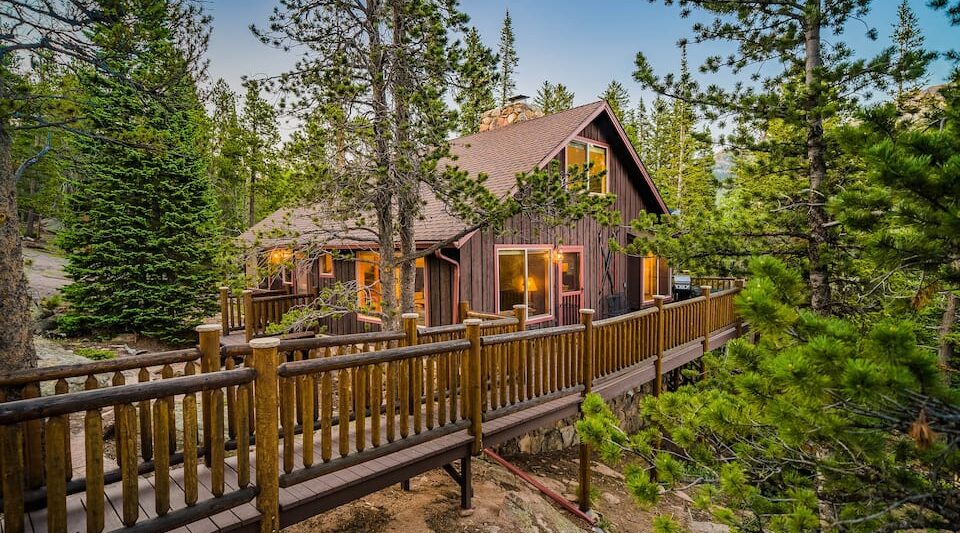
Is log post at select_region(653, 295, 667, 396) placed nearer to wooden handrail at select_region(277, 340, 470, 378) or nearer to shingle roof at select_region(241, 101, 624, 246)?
shingle roof at select_region(241, 101, 624, 246)

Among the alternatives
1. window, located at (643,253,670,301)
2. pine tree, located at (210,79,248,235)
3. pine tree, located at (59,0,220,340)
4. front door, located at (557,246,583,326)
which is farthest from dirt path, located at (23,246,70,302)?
window, located at (643,253,670,301)

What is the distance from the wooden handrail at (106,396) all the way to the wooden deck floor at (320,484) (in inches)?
32.5

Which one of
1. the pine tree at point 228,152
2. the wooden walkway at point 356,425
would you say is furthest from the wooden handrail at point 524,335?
the pine tree at point 228,152

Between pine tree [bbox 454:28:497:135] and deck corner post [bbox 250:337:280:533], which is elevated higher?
pine tree [bbox 454:28:497:135]

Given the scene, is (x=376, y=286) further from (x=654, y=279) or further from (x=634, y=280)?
(x=654, y=279)

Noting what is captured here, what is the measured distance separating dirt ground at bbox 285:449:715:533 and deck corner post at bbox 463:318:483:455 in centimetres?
76

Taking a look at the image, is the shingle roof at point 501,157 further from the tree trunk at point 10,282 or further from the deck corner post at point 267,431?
the deck corner post at point 267,431

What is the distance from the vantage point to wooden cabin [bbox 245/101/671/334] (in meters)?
8.55

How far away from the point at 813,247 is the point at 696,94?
2685mm

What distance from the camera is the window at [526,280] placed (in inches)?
371

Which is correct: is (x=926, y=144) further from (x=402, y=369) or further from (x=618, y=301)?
(x=618, y=301)

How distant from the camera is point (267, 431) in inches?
117

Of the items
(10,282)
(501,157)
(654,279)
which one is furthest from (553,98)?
(10,282)

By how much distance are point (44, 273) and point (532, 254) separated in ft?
70.1
